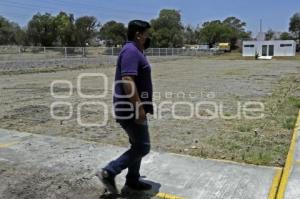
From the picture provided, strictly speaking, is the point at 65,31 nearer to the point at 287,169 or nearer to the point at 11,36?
the point at 11,36

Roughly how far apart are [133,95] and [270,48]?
239 feet

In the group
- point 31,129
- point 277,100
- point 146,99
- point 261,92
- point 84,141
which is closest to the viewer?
point 146,99

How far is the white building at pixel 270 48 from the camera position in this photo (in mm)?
71188

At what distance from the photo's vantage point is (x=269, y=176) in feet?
15.8

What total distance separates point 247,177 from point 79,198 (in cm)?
203

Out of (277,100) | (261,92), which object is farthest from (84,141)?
(261,92)

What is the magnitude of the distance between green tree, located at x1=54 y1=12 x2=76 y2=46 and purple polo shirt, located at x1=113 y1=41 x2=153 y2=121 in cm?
6791

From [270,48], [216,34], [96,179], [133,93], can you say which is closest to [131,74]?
[133,93]

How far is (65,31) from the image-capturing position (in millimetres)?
Result: 69625

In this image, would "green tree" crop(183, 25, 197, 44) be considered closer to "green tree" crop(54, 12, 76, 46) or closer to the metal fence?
"green tree" crop(54, 12, 76, 46)

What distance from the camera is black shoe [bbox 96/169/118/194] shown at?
4105mm

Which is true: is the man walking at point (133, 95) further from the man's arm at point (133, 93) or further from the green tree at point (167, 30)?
the green tree at point (167, 30)

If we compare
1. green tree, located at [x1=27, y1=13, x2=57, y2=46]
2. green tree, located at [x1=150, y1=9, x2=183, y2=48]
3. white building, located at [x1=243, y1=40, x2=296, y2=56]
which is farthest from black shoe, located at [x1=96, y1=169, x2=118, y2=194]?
green tree, located at [x1=150, y1=9, x2=183, y2=48]

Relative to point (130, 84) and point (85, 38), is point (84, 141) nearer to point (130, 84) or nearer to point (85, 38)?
point (130, 84)
